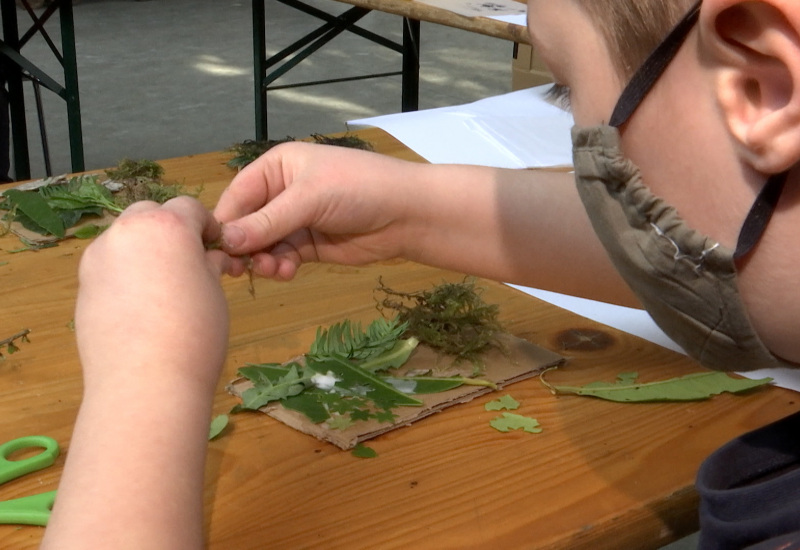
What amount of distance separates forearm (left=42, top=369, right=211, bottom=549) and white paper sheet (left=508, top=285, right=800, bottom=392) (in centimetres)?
49

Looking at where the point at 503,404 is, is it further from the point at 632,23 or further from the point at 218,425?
the point at 632,23

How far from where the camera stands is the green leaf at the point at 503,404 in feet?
2.58

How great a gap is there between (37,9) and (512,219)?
6059 millimetres

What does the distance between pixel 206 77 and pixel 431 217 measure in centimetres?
458

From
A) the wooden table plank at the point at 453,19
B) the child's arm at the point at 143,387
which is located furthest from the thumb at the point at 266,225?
the wooden table plank at the point at 453,19

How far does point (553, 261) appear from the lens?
0.93 metres

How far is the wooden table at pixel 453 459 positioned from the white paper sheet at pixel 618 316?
2 cm

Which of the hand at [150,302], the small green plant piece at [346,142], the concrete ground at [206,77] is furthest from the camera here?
the concrete ground at [206,77]

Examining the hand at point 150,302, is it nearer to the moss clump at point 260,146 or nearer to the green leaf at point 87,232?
the green leaf at point 87,232

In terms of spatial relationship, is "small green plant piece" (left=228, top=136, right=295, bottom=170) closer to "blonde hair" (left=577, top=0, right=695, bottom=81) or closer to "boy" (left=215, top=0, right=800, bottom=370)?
"boy" (left=215, top=0, right=800, bottom=370)

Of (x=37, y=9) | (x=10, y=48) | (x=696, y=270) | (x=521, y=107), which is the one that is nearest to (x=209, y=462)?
(x=696, y=270)

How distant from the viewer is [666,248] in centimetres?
58

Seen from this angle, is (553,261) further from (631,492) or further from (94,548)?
(94,548)

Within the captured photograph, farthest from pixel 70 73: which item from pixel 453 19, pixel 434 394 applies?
pixel 434 394
